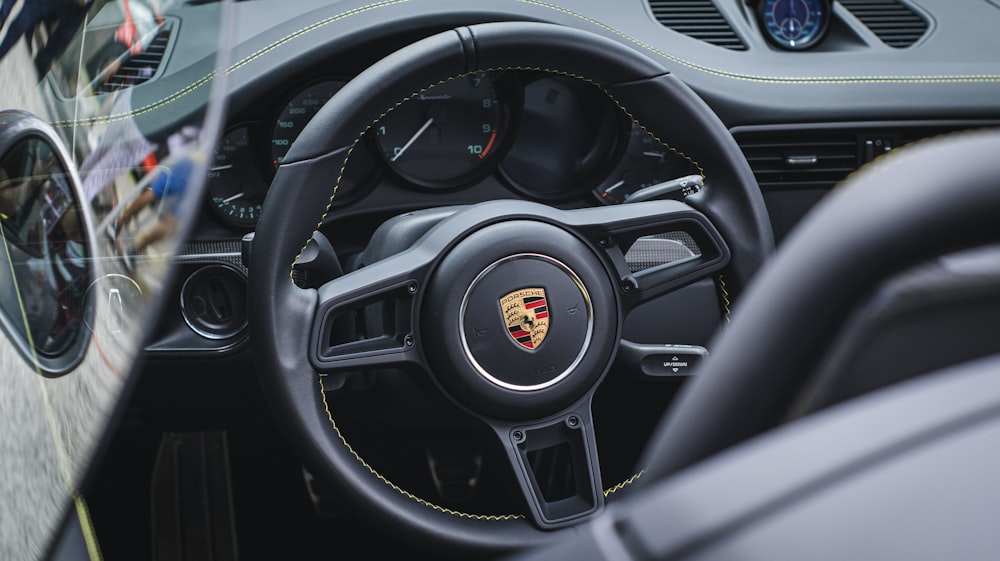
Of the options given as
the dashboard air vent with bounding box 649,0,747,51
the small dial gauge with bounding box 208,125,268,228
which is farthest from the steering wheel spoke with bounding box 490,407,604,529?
the dashboard air vent with bounding box 649,0,747,51

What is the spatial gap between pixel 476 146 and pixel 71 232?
1244 millimetres

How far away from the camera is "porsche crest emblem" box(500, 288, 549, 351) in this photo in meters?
1.25

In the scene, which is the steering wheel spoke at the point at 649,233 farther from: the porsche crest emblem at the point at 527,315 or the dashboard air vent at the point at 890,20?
the dashboard air vent at the point at 890,20

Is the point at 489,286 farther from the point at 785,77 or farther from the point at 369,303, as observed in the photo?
the point at 785,77

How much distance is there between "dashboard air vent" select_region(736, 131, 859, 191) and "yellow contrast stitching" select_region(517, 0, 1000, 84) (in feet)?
0.34

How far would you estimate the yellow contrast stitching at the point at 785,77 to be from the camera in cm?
187

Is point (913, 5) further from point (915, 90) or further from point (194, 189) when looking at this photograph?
point (194, 189)

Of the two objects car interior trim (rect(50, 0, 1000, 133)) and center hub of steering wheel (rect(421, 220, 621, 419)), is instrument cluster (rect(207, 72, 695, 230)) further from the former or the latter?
center hub of steering wheel (rect(421, 220, 621, 419))

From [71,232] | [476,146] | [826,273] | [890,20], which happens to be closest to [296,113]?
[476,146]

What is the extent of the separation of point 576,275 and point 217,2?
2.05 ft

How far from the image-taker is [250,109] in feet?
5.79

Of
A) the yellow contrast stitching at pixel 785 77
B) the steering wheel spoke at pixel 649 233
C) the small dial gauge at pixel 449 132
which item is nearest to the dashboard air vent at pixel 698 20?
the yellow contrast stitching at pixel 785 77

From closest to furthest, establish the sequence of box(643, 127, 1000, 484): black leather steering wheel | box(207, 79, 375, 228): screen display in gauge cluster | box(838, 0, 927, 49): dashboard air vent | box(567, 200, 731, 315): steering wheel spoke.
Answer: box(643, 127, 1000, 484): black leather steering wheel, box(567, 200, 731, 315): steering wheel spoke, box(207, 79, 375, 228): screen display in gauge cluster, box(838, 0, 927, 49): dashboard air vent

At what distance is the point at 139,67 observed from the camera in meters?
1.02
